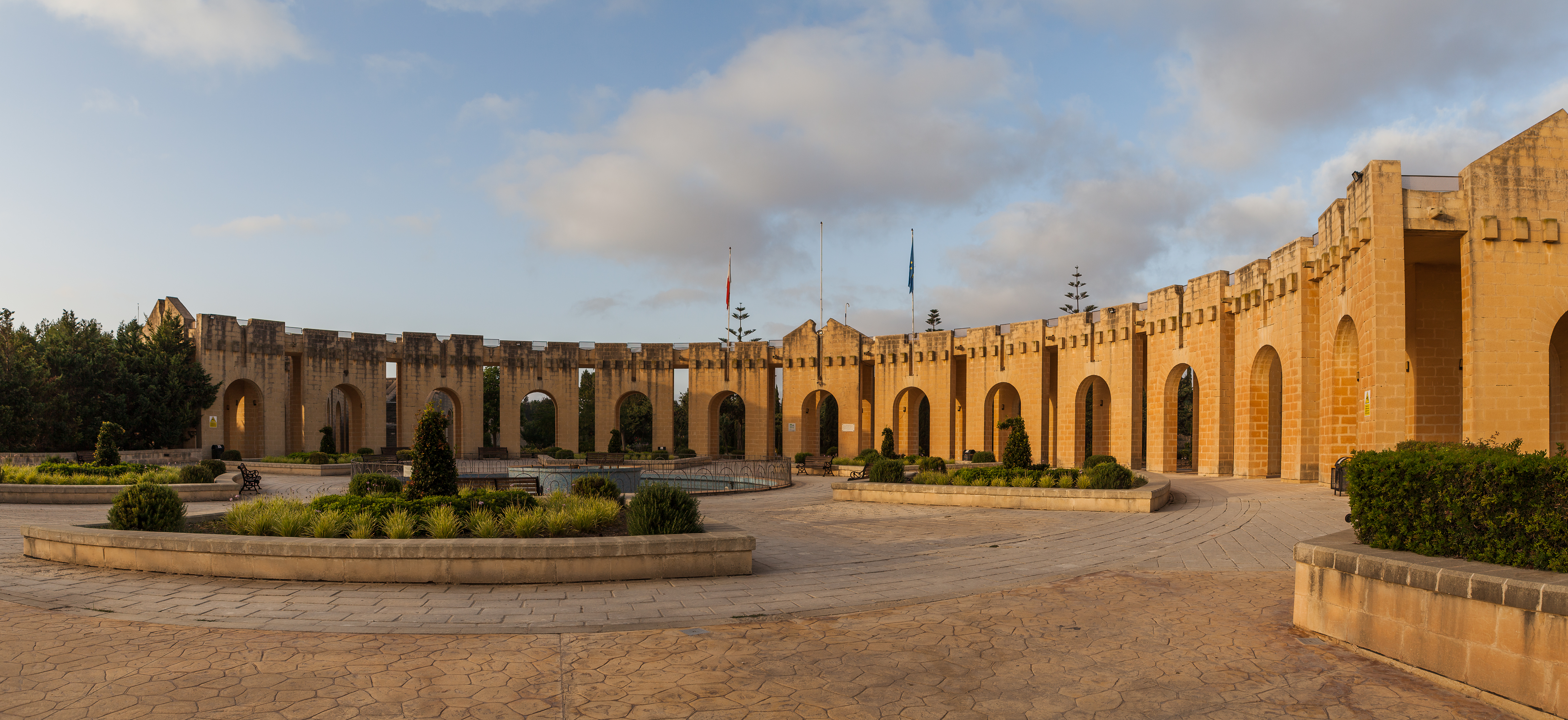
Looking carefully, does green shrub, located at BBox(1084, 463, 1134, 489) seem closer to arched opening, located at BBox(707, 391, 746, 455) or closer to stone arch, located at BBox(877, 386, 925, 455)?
stone arch, located at BBox(877, 386, 925, 455)

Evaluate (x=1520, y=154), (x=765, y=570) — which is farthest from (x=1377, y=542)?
(x=1520, y=154)

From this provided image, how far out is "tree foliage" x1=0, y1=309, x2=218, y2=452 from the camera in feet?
86.0

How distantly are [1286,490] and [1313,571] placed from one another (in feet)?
42.8

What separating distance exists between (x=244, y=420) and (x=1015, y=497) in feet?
107

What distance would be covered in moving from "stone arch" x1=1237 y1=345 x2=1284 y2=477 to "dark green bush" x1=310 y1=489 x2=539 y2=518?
19.7m

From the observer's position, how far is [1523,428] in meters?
15.0

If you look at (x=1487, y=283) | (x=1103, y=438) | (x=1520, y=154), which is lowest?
(x=1103, y=438)

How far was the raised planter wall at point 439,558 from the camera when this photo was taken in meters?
8.16

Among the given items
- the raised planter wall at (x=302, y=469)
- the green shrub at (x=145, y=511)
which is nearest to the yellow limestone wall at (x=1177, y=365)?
the raised planter wall at (x=302, y=469)

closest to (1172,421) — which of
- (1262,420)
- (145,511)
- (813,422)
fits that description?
(1262,420)

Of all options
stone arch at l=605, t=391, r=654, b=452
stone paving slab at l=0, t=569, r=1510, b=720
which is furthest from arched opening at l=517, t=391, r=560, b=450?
stone paving slab at l=0, t=569, r=1510, b=720

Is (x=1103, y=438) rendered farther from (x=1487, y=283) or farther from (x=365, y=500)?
(x=365, y=500)

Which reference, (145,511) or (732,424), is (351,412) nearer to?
(732,424)

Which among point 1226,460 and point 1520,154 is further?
point 1226,460
